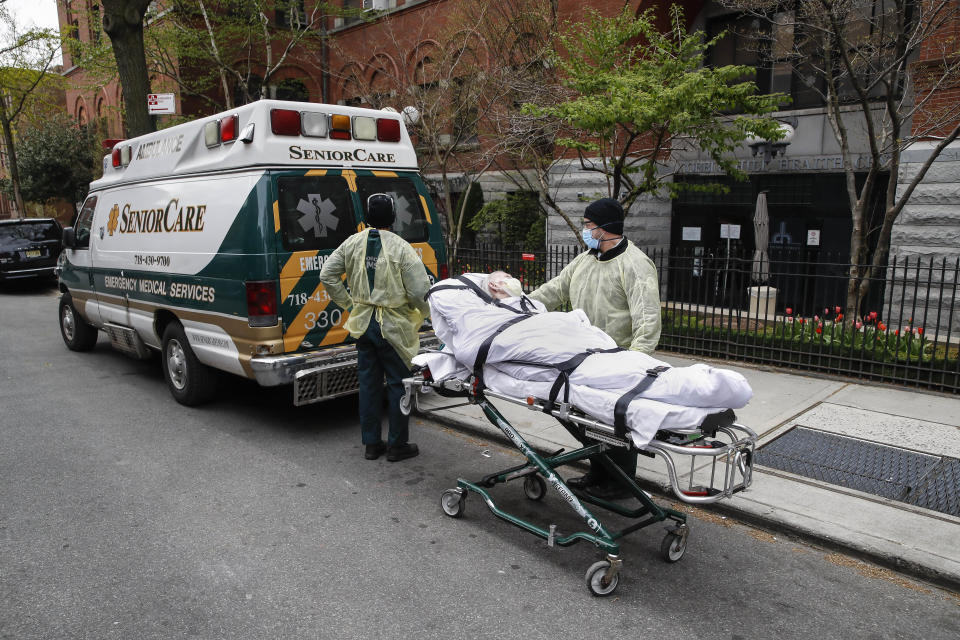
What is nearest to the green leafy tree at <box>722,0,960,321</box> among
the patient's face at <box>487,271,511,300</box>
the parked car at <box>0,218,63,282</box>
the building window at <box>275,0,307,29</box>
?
the patient's face at <box>487,271,511,300</box>

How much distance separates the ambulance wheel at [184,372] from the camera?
6.82m

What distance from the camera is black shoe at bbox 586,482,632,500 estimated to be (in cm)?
474

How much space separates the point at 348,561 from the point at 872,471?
3889 mm

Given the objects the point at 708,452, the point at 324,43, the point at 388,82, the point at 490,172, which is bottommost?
the point at 708,452

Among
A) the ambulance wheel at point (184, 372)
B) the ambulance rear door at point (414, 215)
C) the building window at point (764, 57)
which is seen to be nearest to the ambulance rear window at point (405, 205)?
the ambulance rear door at point (414, 215)

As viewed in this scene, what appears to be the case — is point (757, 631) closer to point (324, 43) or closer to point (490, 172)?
point (490, 172)

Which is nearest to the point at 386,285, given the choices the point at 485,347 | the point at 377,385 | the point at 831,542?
the point at 377,385

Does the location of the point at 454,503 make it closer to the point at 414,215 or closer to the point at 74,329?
the point at 414,215

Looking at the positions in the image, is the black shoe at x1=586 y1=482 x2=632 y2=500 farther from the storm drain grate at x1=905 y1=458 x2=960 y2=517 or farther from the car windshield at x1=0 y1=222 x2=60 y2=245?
the car windshield at x1=0 y1=222 x2=60 y2=245

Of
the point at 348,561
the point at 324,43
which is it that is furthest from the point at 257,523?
the point at 324,43

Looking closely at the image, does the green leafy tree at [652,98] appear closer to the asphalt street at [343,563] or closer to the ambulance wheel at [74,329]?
the asphalt street at [343,563]

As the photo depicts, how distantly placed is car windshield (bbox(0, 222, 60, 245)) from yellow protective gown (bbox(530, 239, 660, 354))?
18114 millimetres

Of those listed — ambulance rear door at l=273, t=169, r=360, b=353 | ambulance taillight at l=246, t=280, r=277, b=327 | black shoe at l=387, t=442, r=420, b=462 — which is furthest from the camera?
ambulance rear door at l=273, t=169, r=360, b=353

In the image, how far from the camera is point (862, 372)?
755 cm
